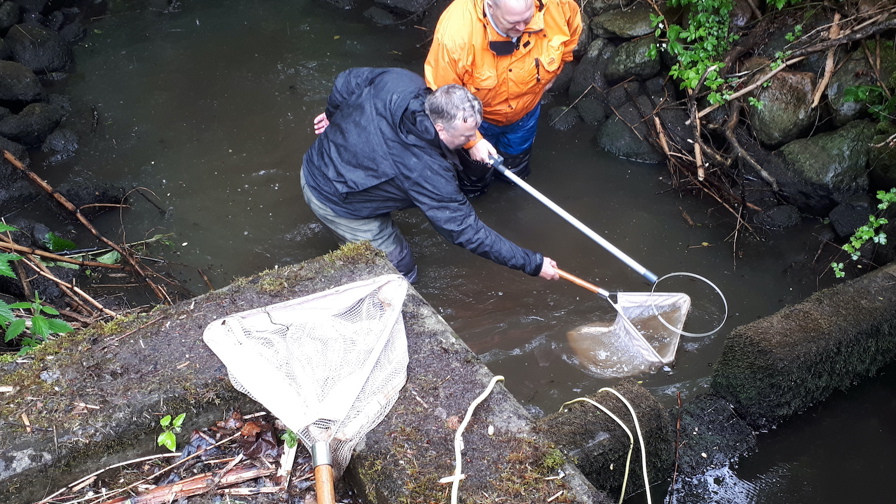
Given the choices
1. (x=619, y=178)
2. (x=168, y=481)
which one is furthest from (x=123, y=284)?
(x=619, y=178)

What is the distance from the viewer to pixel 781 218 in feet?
19.0

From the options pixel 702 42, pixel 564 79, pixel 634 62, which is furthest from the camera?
pixel 564 79

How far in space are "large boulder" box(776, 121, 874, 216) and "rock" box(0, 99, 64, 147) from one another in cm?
697

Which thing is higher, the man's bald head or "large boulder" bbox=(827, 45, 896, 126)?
the man's bald head

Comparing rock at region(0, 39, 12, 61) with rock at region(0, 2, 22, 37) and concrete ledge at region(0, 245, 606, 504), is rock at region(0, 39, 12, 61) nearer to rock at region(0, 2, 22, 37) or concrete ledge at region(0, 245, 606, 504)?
rock at region(0, 2, 22, 37)

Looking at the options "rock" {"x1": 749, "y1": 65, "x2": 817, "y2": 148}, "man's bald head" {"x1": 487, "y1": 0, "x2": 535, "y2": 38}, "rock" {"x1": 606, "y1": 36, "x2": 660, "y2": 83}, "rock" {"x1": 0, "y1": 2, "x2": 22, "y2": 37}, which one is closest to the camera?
"man's bald head" {"x1": 487, "y1": 0, "x2": 535, "y2": 38}

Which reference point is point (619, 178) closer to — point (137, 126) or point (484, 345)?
point (484, 345)

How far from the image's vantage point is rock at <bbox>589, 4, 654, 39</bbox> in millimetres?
6730

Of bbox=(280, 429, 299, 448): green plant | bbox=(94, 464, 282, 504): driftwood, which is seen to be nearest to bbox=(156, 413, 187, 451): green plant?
bbox=(94, 464, 282, 504): driftwood

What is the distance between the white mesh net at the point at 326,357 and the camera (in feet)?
9.51

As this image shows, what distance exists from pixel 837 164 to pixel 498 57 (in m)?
2.94

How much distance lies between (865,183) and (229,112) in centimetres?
594

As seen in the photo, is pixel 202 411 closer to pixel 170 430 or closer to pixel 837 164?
pixel 170 430

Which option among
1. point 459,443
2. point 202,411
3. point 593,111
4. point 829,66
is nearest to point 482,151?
point 593,111
